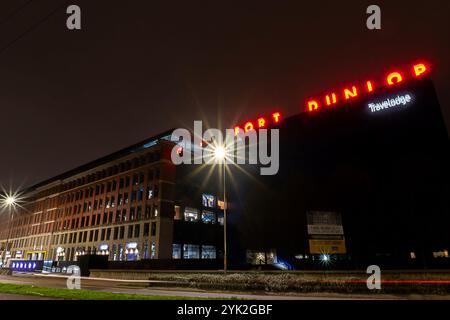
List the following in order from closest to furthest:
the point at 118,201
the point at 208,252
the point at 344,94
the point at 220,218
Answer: the point at 344,94
the point at 208,252
the point at 118,201
the point at 220,218

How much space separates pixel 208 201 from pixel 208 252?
1119 cm

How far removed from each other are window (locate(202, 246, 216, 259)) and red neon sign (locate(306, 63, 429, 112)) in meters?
36.8

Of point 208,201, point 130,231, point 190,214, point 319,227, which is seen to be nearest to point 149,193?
point 130,231

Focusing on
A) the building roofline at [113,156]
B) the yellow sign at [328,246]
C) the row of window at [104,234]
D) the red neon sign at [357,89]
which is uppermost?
the building roofline at [113,156]

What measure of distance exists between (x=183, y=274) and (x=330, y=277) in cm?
1201

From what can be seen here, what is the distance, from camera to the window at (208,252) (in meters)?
63.8

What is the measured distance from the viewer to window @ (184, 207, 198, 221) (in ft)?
207

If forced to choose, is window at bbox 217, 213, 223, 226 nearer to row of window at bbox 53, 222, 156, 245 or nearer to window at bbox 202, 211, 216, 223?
window at bbox 202, 211, 216, 223

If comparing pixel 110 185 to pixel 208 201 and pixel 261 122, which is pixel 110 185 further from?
pixel 261 122

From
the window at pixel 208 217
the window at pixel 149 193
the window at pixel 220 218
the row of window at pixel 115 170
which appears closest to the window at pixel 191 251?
the window at pixel 208 217

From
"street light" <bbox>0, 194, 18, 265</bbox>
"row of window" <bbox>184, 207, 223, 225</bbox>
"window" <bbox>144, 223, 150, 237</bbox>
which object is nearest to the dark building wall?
"row of window" <bbox>184, 207, 223, 225</bbox>

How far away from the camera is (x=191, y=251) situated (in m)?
61.3

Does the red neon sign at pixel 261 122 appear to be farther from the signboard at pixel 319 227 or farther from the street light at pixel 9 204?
the street light at pixel 9 204

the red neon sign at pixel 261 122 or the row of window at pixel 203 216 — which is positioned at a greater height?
the red neon sign at pixel 261 122
